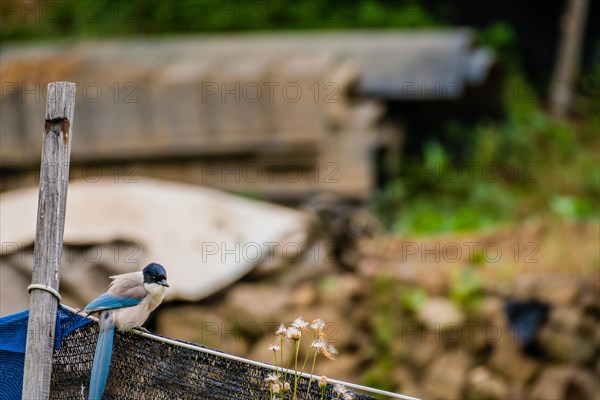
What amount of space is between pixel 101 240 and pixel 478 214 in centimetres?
471

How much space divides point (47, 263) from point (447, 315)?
5.30m

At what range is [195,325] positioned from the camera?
8.01 m

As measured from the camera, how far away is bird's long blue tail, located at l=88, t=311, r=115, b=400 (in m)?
3.40

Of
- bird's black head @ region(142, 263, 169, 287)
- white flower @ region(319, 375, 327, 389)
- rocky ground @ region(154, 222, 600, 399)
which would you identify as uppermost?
bird's black head @ region(142, 263, 169, 287)

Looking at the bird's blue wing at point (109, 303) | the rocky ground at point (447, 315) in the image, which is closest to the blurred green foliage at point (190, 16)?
the rocky ground at point (447, 315)

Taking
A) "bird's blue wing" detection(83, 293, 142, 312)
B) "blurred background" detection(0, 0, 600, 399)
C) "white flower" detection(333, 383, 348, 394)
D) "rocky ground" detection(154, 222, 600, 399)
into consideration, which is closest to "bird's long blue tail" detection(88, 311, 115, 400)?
"bird's blue wing" detection(83, 293, 142, 312)

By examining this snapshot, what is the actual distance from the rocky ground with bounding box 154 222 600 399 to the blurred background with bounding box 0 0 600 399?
0.02 metres

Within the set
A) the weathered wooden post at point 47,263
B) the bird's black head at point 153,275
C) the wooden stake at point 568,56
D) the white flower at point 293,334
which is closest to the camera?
the white flower at point 293,334

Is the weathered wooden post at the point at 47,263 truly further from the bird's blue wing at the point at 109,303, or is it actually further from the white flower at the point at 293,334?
the white flower at the point at 293,334

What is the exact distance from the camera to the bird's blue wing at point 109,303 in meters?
3.52

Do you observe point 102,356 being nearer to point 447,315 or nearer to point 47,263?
point 47,263

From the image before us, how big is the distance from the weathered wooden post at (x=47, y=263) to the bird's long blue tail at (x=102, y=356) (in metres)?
0.17

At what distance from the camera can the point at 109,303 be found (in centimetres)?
354

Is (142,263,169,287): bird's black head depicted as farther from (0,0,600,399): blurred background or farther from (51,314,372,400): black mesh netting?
(0,0,600,399): blurred background
